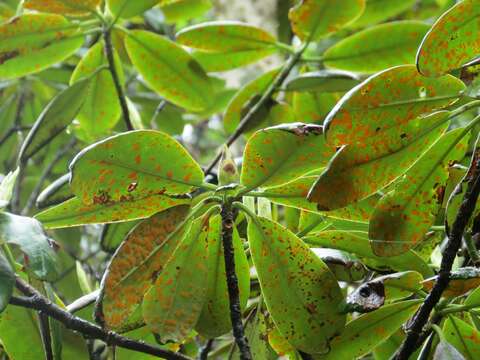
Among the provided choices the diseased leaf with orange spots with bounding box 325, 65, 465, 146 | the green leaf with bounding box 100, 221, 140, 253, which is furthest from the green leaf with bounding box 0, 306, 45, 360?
the diseased leaf with orange spots with bounding box 325, 65, 465, 146

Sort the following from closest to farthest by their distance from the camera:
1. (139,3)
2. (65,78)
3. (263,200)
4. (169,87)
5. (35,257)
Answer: (35,257) → (263,200) → (139,3) → (169,87) → (65,78)

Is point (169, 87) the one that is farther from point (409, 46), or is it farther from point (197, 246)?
point (197, 246)

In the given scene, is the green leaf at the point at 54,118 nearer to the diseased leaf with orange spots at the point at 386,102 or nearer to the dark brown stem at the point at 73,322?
the dark brown stem at the point at 73,322

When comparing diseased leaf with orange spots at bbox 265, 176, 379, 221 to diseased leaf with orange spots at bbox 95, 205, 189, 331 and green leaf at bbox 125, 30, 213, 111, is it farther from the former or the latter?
green leaf at bbox 125, 30, 213, 111

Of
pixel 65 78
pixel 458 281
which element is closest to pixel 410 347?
pixel 458 281

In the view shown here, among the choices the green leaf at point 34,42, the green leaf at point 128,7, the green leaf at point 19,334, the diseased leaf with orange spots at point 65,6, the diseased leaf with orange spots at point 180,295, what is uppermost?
the diseased leaf with orange spots at point 65,6

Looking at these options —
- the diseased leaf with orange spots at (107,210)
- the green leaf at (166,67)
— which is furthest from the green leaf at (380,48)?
the diseased leaf with orange spots at (107,210)

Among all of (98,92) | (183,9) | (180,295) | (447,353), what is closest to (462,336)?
(447,353)
